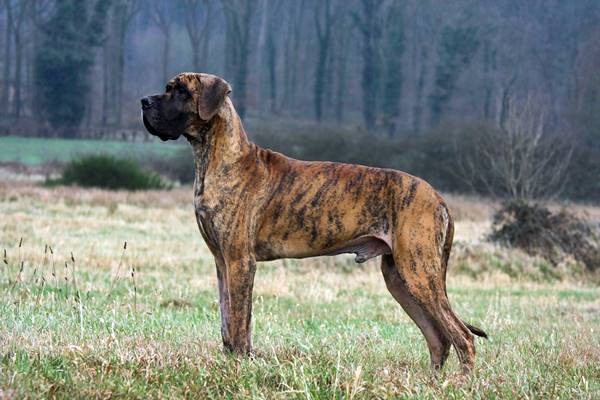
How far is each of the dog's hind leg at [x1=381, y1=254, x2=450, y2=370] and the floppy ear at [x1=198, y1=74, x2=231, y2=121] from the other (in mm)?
1752

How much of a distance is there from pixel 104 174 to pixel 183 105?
2704cm

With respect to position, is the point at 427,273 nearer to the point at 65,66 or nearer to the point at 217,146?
the point at 217,146

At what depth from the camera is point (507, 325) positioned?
10297mm

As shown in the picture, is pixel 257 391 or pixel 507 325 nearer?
pixel 257 391

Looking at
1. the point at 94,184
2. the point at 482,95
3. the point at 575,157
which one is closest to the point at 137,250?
the point at 94,184

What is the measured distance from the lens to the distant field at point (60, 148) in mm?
36969

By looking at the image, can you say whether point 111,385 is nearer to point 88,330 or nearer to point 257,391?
point 257,391

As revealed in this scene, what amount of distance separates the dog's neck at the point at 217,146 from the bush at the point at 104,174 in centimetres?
2651

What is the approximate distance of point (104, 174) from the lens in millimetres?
32750

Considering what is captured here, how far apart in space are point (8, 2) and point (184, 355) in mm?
40013

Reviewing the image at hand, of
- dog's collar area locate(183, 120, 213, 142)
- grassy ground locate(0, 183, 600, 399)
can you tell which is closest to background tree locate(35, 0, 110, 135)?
grassy ground locate(0, 183, 600, 399)

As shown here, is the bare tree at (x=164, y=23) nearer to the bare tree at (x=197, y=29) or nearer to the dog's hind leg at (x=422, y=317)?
the bare tree at (x=197, y=29)

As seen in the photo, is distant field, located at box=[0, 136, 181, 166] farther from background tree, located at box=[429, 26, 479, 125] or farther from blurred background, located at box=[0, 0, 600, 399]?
background tree, located at box=[429, 26, 479, 125]

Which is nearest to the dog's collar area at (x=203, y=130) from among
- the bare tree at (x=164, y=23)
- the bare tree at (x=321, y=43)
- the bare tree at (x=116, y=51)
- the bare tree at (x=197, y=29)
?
the bare tree at (x=321, y=43)
